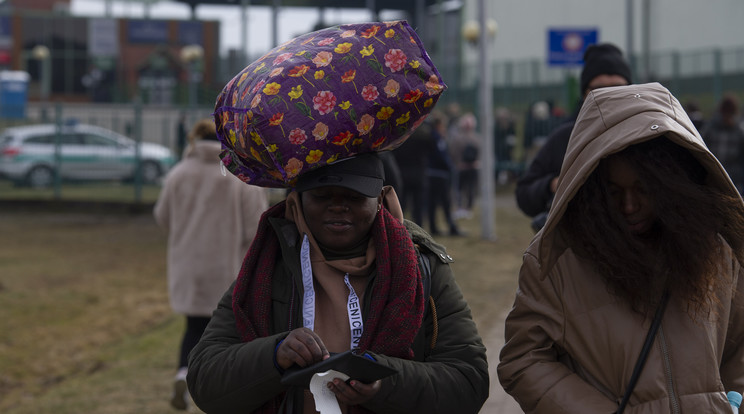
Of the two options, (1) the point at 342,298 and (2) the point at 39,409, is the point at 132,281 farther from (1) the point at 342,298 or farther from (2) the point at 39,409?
(1) the point at 342,298

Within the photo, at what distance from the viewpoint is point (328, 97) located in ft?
8.36

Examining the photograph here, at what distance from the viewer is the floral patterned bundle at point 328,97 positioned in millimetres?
2537

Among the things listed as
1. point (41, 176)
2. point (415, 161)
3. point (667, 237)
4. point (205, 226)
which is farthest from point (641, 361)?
point (41, 176)

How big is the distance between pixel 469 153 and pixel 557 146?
13.2 metres

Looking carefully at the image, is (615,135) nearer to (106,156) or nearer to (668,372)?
(668,372)

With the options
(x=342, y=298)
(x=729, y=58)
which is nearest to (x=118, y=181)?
(x=729, y=58)

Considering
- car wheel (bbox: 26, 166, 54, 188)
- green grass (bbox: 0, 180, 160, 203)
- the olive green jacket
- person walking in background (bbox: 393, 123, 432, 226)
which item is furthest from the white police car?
the olive green jacket

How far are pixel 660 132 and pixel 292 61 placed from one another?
1.00 m

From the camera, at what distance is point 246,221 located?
5.91 metres

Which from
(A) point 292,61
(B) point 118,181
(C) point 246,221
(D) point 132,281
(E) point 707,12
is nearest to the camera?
(A) point 292,61

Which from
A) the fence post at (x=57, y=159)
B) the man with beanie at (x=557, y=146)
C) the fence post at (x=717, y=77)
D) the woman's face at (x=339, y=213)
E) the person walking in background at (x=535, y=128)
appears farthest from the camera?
the fence post at (x=717, y=77)

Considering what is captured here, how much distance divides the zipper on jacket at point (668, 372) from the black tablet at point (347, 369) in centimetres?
69

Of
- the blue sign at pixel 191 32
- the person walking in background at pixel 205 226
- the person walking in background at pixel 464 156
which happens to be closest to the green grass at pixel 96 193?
the person walking in background at pixel 464 156

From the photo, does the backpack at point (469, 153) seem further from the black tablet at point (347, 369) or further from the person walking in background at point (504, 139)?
the black tablet at point (347, 369)
